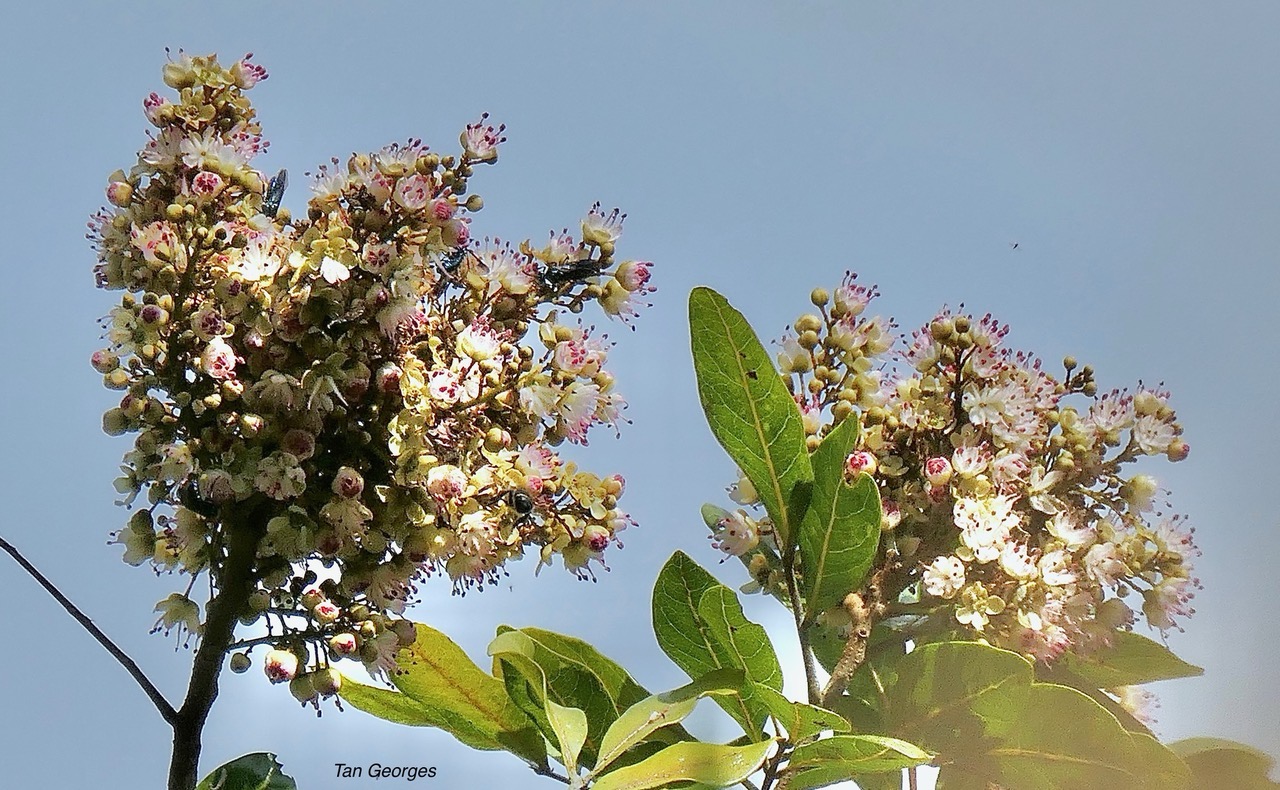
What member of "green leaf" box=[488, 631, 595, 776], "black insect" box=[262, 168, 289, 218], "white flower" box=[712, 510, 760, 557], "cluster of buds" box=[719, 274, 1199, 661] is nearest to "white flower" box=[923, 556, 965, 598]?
"cluster of buds" box=[719, 274, 1199, 661]

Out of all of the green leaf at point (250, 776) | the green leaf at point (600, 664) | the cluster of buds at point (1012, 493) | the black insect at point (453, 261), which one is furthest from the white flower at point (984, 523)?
the green leaf at point (250, 776)

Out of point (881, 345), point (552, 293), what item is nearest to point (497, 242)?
point (552, 293)

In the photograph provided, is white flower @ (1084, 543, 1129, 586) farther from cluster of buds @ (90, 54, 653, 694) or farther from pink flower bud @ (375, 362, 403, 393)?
pink flower bud @ (375, 362, 403, 393)

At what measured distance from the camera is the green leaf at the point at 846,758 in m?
0.69

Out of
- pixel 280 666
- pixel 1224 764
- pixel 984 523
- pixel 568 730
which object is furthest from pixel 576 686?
pixel 1224 764

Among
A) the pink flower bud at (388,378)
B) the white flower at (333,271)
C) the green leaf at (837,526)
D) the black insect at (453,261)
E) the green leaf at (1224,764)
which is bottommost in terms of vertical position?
the green leaf at (1224,764)

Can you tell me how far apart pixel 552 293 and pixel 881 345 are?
0.88 ft

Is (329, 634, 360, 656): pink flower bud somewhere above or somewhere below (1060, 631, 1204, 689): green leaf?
below

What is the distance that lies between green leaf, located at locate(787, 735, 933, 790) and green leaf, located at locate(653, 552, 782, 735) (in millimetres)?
51

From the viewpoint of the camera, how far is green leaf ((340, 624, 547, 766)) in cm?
83

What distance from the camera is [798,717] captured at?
0.71 metres

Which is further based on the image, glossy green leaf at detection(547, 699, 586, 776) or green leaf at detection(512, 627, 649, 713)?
green leaf at detection(512, 627, 649, 713)

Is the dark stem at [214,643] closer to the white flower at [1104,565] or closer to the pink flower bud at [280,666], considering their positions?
the pink flower bud at [280,666]

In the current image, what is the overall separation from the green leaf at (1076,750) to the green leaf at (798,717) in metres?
0.14
